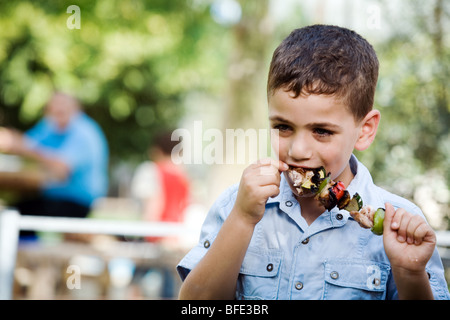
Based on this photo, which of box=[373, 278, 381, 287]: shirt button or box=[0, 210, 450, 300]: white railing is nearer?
box=[373, 278, 381, 287]: shirt button

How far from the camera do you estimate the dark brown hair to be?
5.85ft

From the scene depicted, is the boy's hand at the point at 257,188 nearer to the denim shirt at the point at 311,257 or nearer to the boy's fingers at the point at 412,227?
the denim shirt at the point at 311,257

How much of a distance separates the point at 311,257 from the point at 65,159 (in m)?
4.51

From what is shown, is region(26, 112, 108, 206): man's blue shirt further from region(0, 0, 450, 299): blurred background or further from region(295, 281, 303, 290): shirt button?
region(295, 281, 303, 290): shirt button

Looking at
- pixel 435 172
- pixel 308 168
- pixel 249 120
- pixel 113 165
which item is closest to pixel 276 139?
pixel 308 168

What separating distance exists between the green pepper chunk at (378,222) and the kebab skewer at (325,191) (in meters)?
0.05

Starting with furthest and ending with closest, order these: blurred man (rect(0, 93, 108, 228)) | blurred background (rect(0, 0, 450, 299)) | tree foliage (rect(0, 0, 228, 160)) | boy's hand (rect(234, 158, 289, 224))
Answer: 1. tree foliage (rect(0, 0, 228, 160))
2. blurred man (rect(0, 93, 108, 228))
3. blurred background (rect(0, 0, 450, 299))
4. boy's hand (rect(234, 158, 289, 224))

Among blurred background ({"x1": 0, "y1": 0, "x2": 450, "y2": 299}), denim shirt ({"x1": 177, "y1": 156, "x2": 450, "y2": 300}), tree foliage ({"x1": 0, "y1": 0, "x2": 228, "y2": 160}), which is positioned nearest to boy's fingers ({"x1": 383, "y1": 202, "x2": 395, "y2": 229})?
denim shirt ({"x1": 177, "y1": 156, "x2": 450, "y2": 300})

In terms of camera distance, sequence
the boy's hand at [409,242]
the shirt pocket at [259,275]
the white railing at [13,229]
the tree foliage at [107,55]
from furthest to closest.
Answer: the tree foliage at [107,55] → the white railing at [13,229] → the shirt pocket at [259,275] → the boy's hand at [409,242]

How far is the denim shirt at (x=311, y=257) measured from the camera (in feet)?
6.01

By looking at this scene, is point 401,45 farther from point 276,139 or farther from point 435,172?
point 276,139

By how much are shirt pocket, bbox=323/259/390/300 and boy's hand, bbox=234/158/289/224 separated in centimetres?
31

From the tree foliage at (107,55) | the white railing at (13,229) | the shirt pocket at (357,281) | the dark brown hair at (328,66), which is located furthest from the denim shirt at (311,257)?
the tree foliage at (107,55)
